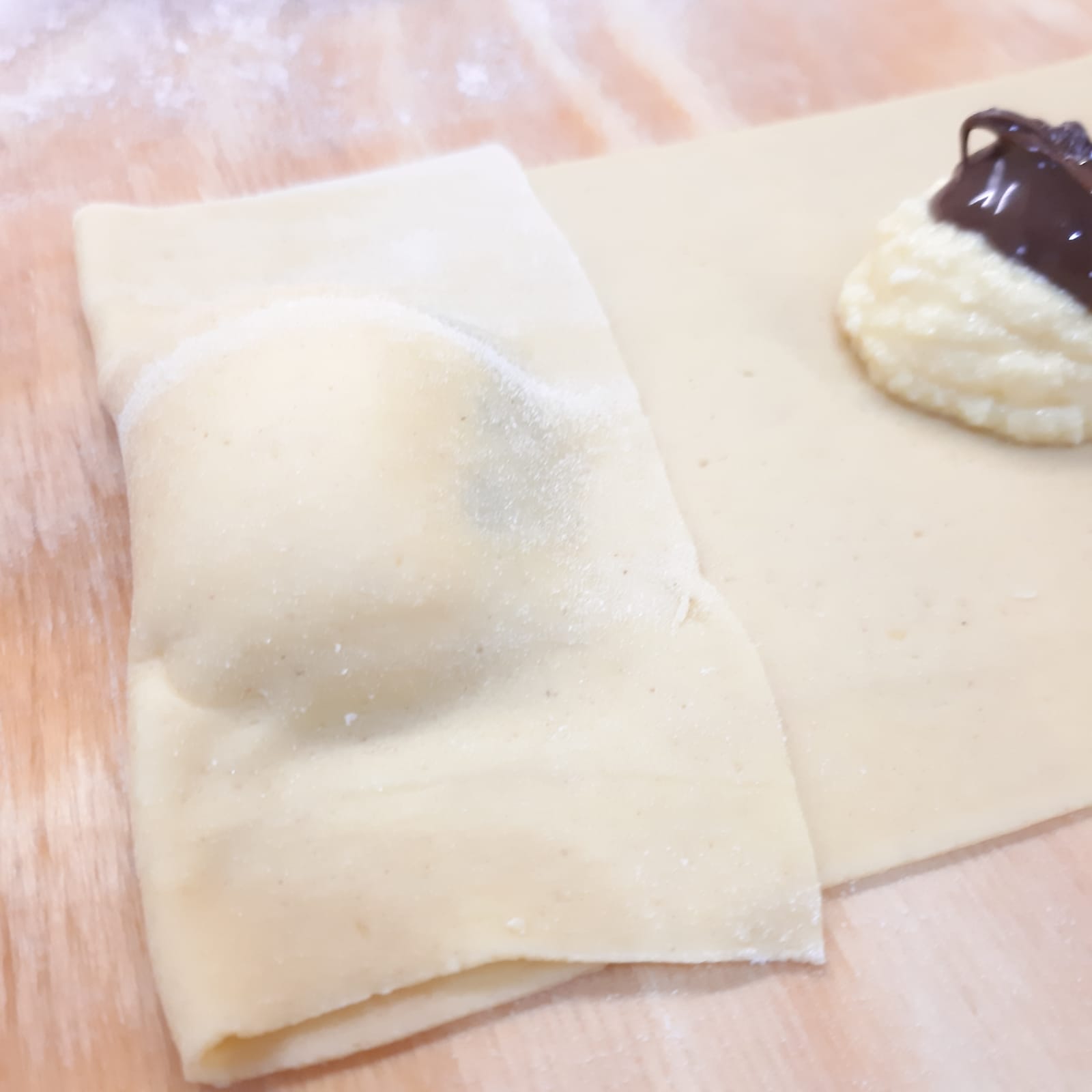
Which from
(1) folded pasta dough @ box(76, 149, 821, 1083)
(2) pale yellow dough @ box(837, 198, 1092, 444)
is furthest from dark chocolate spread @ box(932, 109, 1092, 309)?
(1) folded pasta dough @ box(76, 149, 821, 1083)

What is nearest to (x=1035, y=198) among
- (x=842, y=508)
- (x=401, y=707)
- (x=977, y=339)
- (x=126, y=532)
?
(x=977, y=339)

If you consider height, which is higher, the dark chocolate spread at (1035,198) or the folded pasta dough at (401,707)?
the dark chocolate spread at (1035,198)

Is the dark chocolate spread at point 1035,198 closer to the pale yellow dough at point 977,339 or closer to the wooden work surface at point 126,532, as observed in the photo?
the pale yellow dough at point 977,339

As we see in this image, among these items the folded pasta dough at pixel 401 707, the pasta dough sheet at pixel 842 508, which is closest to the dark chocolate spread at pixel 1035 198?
the pasta dough sheet at pixel 842 508

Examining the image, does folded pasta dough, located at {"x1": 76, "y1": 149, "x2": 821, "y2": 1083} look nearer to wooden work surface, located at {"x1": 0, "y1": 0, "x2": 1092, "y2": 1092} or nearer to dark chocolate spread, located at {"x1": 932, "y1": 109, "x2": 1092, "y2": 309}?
wooden work surface, located at {"x1": 0, "y1": 0, "x2": 1092, "y2": 1092}

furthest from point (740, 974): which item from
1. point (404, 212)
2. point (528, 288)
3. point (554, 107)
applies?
point (554, 107)

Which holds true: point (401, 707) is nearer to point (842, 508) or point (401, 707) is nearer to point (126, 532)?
point (126, 532)
